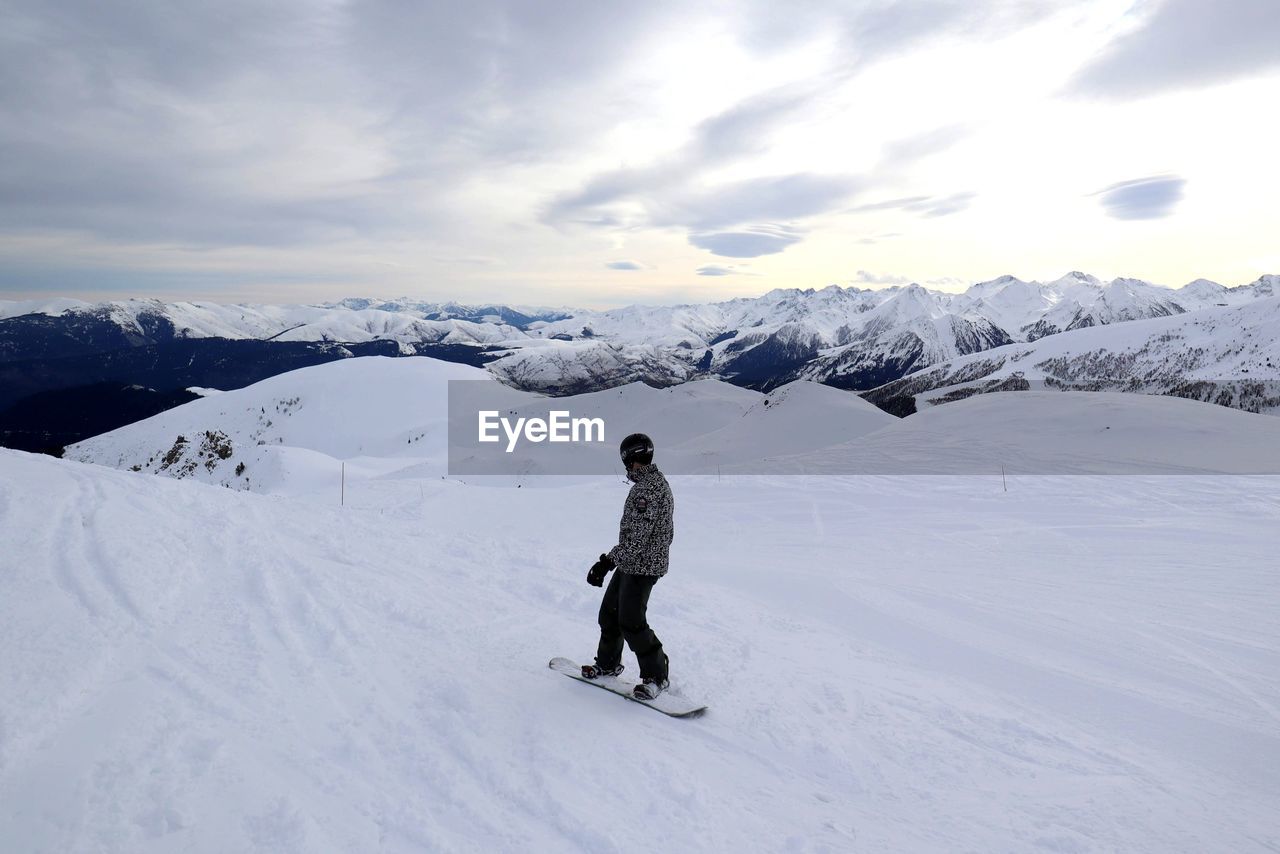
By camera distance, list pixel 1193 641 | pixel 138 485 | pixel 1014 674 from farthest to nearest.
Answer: pixel 138 485 < pixel 1193 641 < pixel 1014 674

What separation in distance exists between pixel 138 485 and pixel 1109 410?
4124 centimetres

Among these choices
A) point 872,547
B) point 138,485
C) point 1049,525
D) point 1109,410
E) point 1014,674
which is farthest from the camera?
point 1109,410

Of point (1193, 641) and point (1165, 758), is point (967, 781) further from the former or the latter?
point (1193, 641)

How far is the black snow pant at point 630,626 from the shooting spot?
18.4ft

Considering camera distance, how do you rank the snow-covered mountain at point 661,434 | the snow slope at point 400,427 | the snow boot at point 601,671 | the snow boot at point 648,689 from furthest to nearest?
the snow slope at point 400,427 < the snow-covered mountain at point 661,434 < the snow boot at point 601,671 < the snow boot at point 648,689

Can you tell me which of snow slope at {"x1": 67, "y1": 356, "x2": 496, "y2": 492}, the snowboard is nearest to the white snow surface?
the snowboard

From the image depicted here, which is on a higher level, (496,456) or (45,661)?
(45,661)

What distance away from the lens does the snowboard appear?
214 inches

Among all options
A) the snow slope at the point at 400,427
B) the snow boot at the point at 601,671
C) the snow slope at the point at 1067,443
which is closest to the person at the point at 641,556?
the snow boot at the point at 601,671

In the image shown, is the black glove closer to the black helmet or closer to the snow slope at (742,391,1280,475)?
the black helmet

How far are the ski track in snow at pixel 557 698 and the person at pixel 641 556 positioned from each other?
0.45 metres

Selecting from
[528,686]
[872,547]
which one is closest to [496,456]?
[872,547]

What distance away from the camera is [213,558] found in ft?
26.5

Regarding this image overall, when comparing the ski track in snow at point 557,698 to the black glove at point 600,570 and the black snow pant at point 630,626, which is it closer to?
the black snow pant at point 630,626
